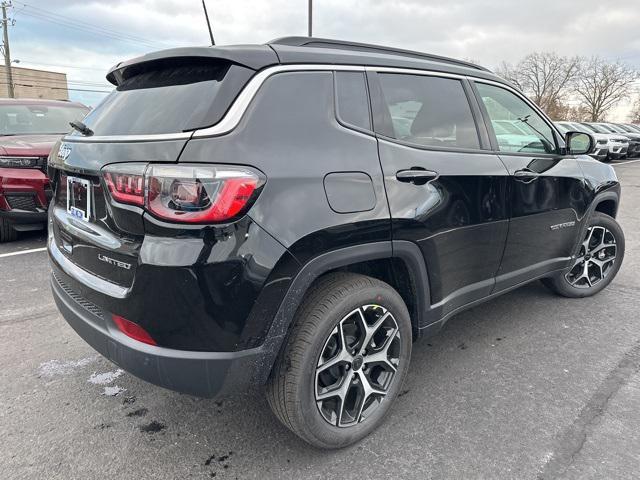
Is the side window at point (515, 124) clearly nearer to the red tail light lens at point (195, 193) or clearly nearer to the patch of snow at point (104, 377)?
the red tail light lens at point (195, 193)

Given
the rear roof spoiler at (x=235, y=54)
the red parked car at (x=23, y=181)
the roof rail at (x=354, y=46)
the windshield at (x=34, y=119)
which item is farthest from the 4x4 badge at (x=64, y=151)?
the windshield at (x=34, y=119)

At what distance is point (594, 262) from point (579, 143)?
1096 millimetres

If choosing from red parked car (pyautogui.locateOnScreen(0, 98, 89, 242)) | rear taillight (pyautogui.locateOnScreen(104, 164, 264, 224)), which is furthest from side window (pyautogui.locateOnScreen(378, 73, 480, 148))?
red parked car (pyautogui.locateOnScreen(0, 98, 89, 242))

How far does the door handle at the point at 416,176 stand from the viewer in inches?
86.0

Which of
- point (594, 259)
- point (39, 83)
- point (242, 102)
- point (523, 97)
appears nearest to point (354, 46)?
point (242, 102)

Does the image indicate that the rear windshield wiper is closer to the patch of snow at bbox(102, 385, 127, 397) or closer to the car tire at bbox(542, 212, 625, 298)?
the patch of snow at bbox(102, 385, 127, 397)

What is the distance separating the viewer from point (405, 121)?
237 centimetres

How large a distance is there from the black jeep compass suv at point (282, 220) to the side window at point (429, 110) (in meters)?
0.01

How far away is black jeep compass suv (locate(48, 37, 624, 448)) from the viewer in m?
1.70

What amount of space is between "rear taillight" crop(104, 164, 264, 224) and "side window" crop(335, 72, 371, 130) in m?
0.63

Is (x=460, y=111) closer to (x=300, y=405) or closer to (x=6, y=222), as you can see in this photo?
(x=300, y=405)

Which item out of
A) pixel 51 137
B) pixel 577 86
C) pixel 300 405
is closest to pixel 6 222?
pixel 51 137

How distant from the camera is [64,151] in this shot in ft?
7.34

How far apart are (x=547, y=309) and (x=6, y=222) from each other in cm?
582
